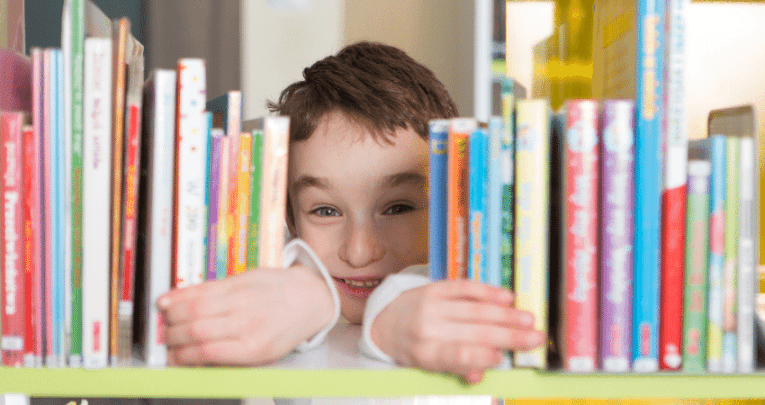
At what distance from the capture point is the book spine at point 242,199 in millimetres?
580

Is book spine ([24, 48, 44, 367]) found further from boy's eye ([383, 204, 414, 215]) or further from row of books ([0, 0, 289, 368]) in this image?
boy's eye ([383, 204, 414, 215])

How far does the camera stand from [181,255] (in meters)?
0.56

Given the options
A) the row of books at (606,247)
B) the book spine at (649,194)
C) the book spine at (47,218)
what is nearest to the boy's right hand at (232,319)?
the book spine at (47,218)

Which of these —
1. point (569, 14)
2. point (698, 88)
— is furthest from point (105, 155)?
point (698, 88)

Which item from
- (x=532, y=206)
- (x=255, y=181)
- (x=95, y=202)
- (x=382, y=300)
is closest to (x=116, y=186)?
(x=95, y=202)

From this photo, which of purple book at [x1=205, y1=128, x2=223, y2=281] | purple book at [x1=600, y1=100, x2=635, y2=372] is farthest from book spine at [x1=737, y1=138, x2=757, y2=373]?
purple book at [x1=205, y1=128, x2=223, y2=281]

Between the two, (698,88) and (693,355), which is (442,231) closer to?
(693,355)

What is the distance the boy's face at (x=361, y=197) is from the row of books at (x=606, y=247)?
0.97 ft

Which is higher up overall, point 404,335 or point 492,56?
point 492,56

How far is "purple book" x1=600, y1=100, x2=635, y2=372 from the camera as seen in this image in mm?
527

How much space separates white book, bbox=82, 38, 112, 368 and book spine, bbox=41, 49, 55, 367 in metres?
0.04

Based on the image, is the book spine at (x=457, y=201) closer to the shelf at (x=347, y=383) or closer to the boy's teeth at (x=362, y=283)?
the shelf at (x=347, y=383)

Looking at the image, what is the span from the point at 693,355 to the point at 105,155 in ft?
1.96

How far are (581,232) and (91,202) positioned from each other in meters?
0.47
